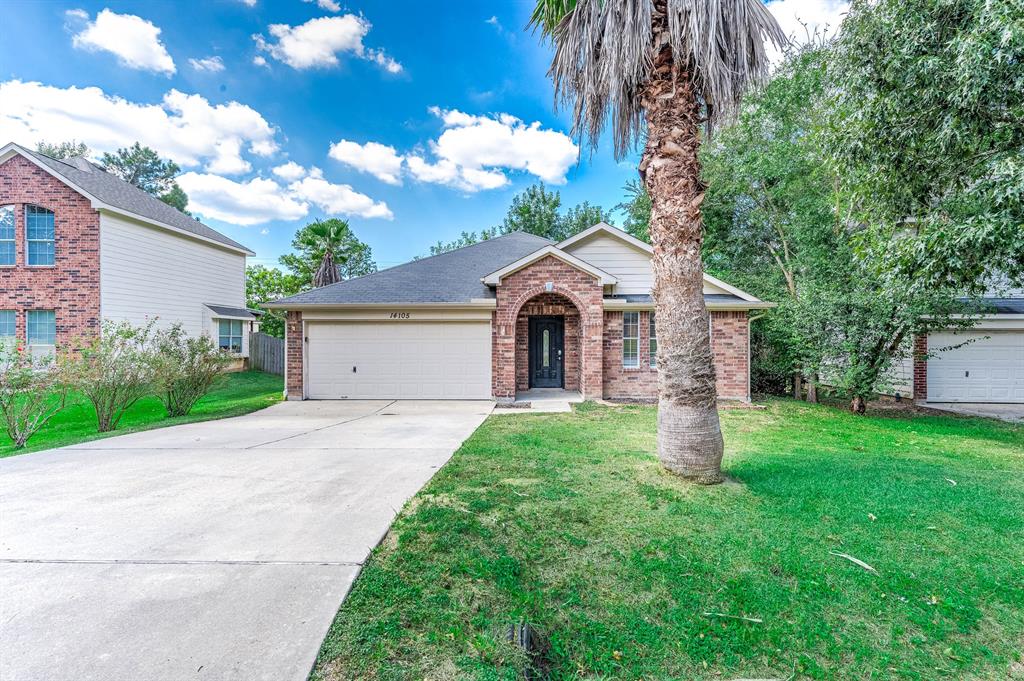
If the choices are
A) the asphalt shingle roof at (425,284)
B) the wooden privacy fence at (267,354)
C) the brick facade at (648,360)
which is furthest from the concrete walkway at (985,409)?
the wooden privacy fence at (267,354)

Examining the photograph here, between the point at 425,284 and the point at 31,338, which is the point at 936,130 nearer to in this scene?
the point at 425,284

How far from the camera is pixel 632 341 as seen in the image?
39.4ft

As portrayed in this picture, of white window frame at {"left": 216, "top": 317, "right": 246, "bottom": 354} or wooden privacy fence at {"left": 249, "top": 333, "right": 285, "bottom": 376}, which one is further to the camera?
A: wooden privacy fence at {"left": 249, "top": 333, "right": 285, "bottom": 376}

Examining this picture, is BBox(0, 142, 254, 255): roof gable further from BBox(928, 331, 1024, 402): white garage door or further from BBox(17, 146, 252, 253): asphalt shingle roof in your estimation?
BBox(928, 331, 1024, 402): white garage door

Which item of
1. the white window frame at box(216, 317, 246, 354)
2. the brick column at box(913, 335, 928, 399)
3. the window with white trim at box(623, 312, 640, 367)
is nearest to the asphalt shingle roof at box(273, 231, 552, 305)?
the window with white trim at box(623, 312, 640, 367)

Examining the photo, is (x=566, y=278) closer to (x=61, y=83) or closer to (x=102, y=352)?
(x=102, y=352)

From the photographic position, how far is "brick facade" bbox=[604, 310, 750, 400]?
1168 centimetres

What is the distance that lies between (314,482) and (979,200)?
9.53 meters

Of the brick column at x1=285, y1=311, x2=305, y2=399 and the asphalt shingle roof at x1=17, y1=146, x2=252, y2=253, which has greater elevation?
the asphalt shingle roof at x1=17, y1=146, x2=252, y2=253

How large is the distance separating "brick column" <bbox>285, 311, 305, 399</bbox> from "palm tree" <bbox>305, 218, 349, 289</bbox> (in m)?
8.18

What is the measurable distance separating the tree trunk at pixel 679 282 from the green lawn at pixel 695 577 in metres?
0.50

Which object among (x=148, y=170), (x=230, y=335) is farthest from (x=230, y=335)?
(x=148, y=170)

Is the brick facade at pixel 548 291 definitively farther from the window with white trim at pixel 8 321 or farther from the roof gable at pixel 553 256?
the window with white trim at pixel 8 321

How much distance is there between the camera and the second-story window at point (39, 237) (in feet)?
43.7
